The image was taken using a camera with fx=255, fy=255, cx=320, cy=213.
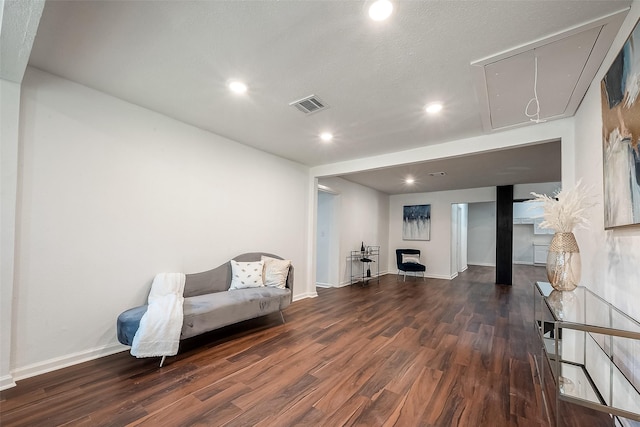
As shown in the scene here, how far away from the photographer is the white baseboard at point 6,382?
1912mm

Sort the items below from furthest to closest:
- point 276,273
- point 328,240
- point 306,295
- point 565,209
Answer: point 328,240
point 306,295
point 276,273
point 565,209

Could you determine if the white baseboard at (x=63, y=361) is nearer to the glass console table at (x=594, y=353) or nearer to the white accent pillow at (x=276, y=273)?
the white accent pillow at (x=276, y=273)

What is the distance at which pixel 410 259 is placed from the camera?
7.20 metres

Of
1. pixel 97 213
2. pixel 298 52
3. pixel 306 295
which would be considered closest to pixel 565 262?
pixel 298 52

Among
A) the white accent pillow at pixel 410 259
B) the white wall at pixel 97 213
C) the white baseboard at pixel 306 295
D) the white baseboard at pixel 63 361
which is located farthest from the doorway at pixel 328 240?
the white baseboard at pixel 63 361

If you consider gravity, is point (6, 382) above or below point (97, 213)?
below

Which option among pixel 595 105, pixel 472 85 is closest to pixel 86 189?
pixel 472 85

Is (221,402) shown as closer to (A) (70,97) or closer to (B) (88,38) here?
(B) (88,38)

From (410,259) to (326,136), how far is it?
199 inches

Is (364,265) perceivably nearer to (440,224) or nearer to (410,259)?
(410,259)

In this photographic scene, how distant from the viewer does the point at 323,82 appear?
2.21 m

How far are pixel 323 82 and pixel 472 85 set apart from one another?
1285mm

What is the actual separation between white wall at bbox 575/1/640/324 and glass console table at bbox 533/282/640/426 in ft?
0.40

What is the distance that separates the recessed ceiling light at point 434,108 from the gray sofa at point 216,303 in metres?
2.73
